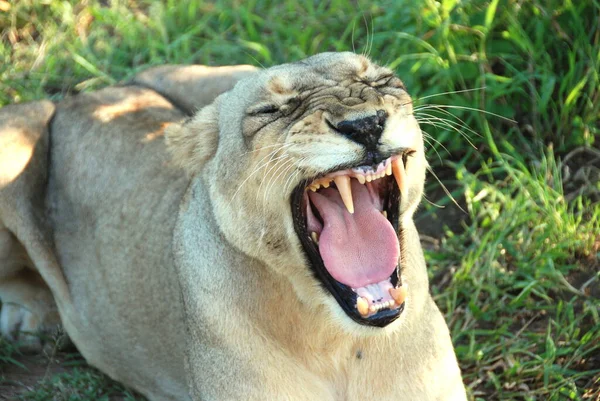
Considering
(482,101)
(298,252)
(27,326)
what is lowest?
(27,326)

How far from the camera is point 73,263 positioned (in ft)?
13.0

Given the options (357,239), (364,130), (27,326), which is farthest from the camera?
(27,326)

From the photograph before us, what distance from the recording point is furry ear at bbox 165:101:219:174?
3119mm

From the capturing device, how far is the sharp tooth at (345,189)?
2736 mm

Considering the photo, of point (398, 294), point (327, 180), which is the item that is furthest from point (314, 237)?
point (398, 294)

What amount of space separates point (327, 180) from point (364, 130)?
0.24 m

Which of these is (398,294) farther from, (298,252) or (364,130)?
(364,130)

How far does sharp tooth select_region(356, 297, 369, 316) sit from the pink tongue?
0.22 feet

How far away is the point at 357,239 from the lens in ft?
9.41

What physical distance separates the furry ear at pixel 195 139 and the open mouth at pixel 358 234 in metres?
0.41

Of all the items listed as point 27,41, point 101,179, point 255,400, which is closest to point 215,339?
point 255,400

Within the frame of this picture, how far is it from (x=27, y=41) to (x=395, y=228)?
3450mm

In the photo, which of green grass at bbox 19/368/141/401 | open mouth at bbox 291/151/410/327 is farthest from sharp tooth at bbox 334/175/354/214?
green grass at bbox 19/368/141/401

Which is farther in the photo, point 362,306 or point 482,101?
point 482,101
